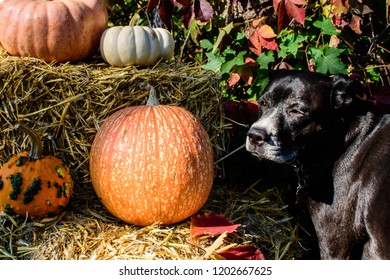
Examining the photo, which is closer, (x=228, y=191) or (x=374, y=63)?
(x=228, y=191)

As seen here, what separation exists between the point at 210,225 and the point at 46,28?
1843 mm

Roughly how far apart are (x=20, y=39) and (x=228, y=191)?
191 cm

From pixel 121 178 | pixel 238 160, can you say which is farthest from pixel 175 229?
pixel 238 160

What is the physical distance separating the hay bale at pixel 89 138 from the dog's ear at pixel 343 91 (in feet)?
3.15

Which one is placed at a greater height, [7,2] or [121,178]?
[7,2]

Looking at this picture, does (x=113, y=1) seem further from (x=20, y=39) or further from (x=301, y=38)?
(x=301, y=38)

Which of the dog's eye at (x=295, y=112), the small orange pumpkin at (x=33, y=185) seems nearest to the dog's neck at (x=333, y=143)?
the dog's eye at (x=295, y=112)

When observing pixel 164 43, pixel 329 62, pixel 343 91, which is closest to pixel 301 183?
pixel 343 91

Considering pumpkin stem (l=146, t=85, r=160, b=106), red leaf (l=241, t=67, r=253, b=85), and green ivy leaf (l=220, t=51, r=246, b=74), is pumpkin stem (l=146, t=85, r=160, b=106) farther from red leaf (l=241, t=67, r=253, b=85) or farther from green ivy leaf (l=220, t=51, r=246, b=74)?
red leaf (l=241, t=67, r=253, b=85)

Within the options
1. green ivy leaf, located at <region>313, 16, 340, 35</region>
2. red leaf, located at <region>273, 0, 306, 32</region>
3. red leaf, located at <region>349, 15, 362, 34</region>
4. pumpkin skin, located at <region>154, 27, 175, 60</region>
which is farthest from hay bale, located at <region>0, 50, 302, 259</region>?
red leaf, located at <region>349, 15, 362, 34</region>

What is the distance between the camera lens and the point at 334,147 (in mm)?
3318

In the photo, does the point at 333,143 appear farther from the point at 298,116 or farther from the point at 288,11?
the point at 288,11

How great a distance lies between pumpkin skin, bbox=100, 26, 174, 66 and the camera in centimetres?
380

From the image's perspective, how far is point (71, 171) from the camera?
378cm
